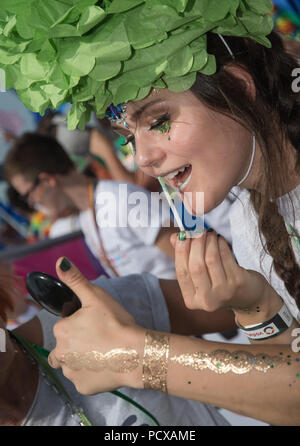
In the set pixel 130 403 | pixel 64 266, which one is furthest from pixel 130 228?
pixel 64 266

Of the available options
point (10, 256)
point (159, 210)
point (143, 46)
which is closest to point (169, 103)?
point (143, 46)

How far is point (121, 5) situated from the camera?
25.0 inches

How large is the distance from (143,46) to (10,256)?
1.15 metres

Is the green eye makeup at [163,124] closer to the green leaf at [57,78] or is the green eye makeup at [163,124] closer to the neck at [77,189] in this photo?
the green leaf at [57,78]

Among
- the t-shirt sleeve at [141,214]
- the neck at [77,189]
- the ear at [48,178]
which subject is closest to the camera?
the t-shirt sleeve at [141,214]

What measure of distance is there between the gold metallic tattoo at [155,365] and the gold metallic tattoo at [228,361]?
1 cm

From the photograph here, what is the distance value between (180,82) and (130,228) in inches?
28.5

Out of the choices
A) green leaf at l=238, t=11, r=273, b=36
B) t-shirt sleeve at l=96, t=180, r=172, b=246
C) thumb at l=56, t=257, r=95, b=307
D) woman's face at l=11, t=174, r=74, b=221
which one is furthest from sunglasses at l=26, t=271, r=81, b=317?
woman's face at l=11, t=174, r=74, b=221

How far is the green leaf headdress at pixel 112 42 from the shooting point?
25.1 inches

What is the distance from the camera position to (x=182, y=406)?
0.89 meters

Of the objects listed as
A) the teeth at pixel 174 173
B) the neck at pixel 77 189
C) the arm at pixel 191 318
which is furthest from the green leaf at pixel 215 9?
the neck at pixel 77 189

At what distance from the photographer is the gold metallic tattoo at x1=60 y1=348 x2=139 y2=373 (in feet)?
2.18

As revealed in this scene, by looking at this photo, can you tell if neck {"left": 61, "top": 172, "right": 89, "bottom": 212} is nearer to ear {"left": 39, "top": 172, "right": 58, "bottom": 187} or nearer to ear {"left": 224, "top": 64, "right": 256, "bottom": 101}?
ear {"left": 39, "top": 172, "right": 58, "bottom": 187}

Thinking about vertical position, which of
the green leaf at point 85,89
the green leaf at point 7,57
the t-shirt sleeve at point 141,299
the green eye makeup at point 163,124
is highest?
the green leaf at point 7,57
